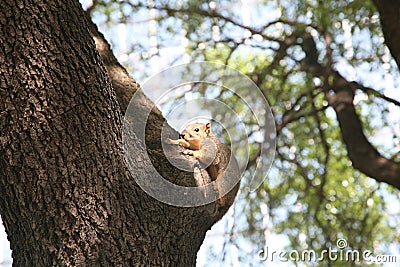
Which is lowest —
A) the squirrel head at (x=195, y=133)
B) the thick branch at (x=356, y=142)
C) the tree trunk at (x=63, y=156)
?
the tree trunk at (x=63, y=156)

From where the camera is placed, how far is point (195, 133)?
169 centimetres

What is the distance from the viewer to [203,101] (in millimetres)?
1633

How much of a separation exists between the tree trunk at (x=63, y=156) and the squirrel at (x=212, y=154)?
4.8 inches

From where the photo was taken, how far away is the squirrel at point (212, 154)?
66.6 inches

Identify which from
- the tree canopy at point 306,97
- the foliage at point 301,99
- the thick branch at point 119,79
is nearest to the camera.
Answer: the thick branch at point 119,79

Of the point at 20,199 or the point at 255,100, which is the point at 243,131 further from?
the point at 20,199

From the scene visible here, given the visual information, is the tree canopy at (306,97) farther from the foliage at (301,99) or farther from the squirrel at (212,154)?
the squirrel at (212,154)

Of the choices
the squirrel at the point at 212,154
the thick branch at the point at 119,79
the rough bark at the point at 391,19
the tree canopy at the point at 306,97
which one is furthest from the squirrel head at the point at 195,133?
the rough bark at the point at 391,19

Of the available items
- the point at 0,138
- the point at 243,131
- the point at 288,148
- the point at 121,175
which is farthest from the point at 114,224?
the point at 288,148

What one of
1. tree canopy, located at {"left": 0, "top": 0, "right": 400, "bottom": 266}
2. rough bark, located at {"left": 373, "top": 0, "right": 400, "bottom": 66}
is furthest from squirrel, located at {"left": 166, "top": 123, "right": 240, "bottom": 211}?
rough bark, located at {"left": 373, "top": 0, "right": 400, "bottom": 66}

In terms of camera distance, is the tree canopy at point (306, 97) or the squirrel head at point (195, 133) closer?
the squirrel head at point (195, 133)

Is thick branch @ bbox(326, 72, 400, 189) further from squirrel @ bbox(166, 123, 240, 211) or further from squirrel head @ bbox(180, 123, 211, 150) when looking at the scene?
squirrel head @ bbox(180, 123, 211, 150)

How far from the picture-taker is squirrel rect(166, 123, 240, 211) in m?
1.69

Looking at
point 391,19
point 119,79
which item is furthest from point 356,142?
point 119,79
